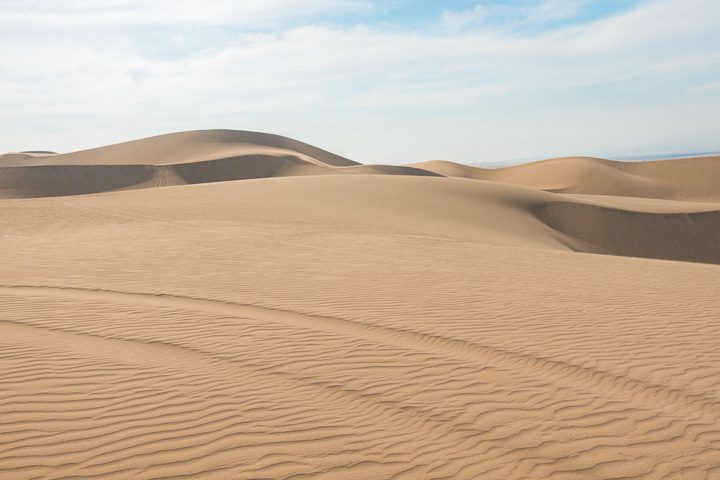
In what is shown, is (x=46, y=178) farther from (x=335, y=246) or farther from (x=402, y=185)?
(x=335, y=246)

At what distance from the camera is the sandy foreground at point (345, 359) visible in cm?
489

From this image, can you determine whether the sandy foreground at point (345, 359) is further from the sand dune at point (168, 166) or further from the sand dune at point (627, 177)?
the sand dune at point (627, 177)

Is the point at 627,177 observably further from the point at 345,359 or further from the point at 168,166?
the point at 345,359

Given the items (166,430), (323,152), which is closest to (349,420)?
(166,430)

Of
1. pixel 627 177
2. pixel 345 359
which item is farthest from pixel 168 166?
pixel 345 359

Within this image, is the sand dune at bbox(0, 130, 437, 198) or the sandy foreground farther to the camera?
the sand dune at bbox(0, 130, 437, 198)

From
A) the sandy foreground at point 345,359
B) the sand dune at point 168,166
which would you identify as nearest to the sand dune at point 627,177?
the sand dune at point 168,166

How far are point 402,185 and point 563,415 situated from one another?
30008 millimetres

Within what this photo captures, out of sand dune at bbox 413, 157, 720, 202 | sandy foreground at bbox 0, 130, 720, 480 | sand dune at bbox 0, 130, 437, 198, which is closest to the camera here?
sandy foreground at bbox 0, 130, 720, 480

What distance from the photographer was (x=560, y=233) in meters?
33.8

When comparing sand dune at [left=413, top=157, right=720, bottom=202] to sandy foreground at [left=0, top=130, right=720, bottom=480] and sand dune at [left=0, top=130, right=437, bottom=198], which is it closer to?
sand dune at [left=0, top=130, right=437, bottom=198]

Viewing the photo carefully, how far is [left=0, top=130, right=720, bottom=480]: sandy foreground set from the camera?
4891 millimetres

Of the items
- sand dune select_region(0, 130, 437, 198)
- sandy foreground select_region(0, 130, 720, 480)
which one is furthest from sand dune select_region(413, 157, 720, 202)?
sandy foreground select_region(0, 130, 720, 480)

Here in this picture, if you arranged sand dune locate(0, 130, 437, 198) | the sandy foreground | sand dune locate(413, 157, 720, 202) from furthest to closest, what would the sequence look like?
sand dune locate(413, 157, 720, 202)
sand dune locate(0, 130, 437, 198)
the sandy foreground
